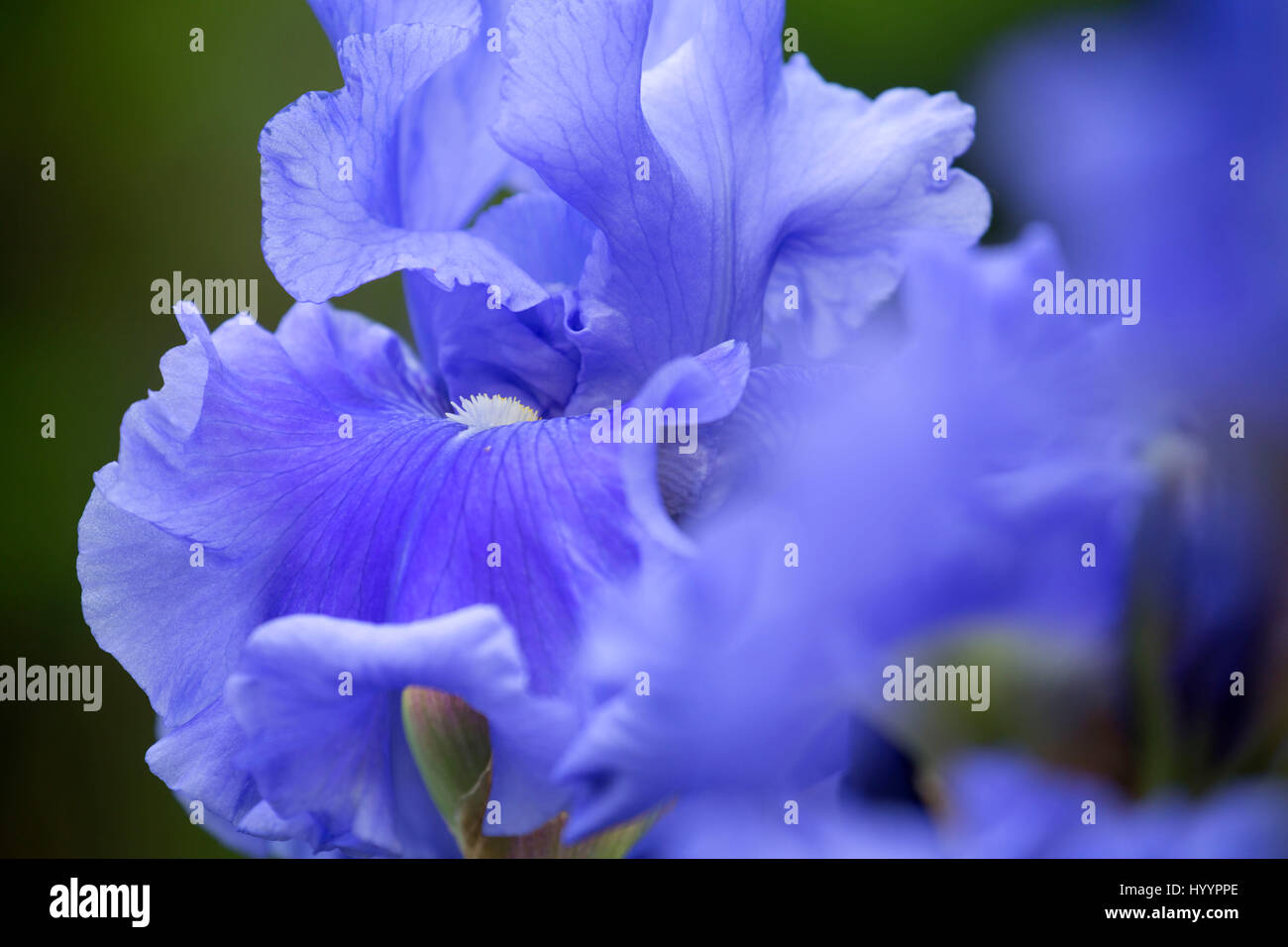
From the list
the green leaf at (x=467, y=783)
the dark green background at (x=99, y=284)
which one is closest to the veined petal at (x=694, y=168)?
the green leaf at (x=467, y=783)

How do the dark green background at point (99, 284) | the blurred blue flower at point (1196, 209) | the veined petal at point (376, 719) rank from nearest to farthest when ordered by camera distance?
the blurred blue flower at point (1196, 209) → the veined petal at point (376, 719) → the dark green background at point (99, 284)

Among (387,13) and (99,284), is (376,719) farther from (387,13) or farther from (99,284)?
(99,284)


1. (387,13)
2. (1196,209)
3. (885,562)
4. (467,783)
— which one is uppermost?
(387,13)

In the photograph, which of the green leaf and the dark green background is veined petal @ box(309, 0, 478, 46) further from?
the dark green background

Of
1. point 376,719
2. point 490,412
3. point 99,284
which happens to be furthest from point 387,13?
point 99,284

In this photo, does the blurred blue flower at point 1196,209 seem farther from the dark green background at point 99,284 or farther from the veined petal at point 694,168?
the dark green background at point 99,284

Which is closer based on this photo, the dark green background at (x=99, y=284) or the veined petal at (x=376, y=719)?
the veined petal at (x=376, y=719)
